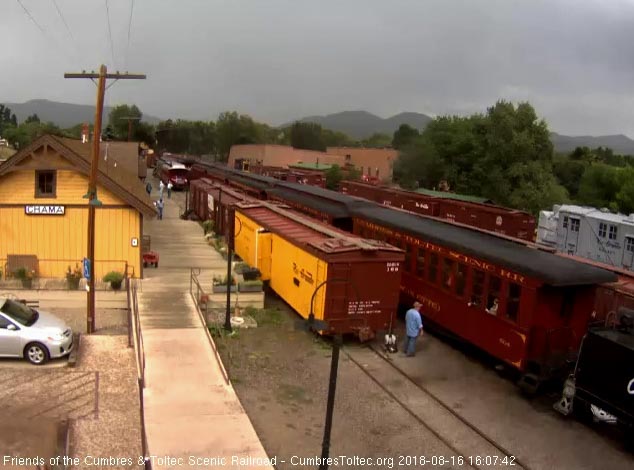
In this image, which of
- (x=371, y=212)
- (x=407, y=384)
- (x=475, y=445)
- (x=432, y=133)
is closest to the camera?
(x=475, y=445)

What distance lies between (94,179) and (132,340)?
4.93 m

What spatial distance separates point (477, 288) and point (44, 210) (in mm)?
15864

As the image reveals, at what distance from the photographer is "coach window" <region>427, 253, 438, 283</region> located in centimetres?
1747

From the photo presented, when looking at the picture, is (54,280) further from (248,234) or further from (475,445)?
(475,445)

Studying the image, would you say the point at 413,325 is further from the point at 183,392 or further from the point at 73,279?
the point at 73,279

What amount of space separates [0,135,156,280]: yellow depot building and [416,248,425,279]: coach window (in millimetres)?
10181

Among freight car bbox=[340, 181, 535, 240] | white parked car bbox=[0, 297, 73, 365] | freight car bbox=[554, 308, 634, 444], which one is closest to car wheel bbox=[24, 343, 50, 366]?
white parked car bbox=[0, 297, 73, 365]

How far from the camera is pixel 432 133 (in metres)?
74.7

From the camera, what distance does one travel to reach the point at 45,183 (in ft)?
70.4

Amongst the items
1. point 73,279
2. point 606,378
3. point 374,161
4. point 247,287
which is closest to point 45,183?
point 73,279

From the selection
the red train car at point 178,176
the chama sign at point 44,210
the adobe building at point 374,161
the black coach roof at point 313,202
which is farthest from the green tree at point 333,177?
the chama sign at point 44,210

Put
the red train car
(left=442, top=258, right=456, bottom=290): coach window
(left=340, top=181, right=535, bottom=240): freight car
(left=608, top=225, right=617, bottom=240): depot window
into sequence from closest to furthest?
1. (left=442, top=258, right=456, bottom=290): coach window
2. (left=340, top=181, right=535, bottom=240): freight car
3. (left=608, top=225, right=617, bottom=240): depot window
4. the red train car

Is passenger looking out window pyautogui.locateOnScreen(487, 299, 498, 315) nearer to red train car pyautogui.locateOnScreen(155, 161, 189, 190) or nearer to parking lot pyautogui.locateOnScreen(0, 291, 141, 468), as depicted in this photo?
parking lot pyautogui.locateOnScreen(0, 291, 141, 468)

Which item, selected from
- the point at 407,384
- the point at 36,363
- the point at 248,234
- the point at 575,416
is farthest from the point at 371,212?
the point at 36,363
